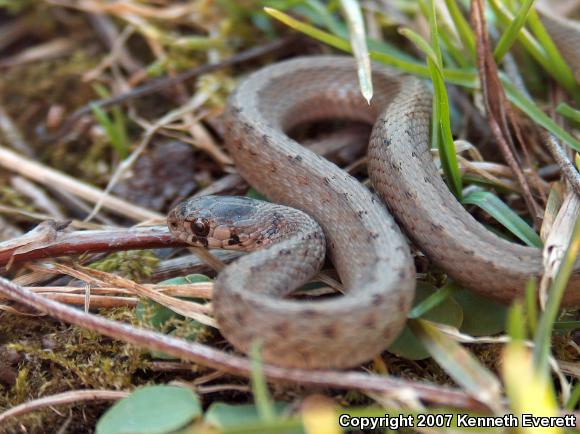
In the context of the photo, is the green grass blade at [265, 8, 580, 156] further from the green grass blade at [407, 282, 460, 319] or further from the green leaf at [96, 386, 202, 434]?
the green leaf at [96, 386, 202, 434]

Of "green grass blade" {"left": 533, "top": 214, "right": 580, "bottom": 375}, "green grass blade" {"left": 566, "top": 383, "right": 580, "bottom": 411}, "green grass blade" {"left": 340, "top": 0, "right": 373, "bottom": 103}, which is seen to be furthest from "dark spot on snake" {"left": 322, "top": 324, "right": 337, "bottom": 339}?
"green grass blade" {"left": 340, "top": 0, "right": 373, "bottom": 103}

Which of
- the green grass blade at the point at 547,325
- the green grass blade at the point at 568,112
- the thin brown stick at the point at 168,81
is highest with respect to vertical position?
the green grass blade at the point at 568,112

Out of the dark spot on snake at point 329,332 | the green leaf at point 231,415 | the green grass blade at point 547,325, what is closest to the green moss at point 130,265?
the green leaf at point 231,415

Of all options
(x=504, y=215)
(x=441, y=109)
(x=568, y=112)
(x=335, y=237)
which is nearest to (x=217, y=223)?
(x=335, y=237)

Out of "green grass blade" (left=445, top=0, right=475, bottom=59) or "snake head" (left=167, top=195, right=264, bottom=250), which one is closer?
"snake head" (left=167, top=195, right=264, bottom=250)

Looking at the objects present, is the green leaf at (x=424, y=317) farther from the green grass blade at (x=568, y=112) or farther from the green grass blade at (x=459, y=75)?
the green grass blade at (x=568, y=112)

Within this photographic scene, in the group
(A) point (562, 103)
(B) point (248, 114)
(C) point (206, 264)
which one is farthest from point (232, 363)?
(A) point (562, 103)

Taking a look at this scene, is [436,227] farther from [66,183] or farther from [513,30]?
[66,183]
